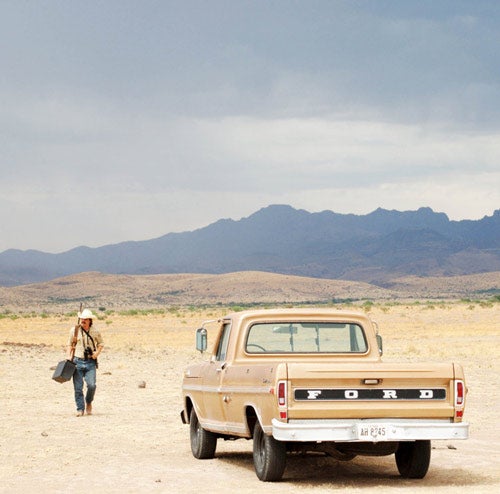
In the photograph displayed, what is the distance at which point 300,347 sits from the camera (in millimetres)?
13438

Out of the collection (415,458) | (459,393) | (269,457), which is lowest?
(415,458)

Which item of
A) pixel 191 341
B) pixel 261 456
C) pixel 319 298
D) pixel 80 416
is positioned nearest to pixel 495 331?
pixel 191 341

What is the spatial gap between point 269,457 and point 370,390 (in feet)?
4.19

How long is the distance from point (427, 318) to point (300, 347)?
55.9 meters

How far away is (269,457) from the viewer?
39.0ft

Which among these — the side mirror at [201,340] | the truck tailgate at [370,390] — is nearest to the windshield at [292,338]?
the side mirror at [201,340]

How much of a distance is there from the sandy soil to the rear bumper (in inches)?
23.7

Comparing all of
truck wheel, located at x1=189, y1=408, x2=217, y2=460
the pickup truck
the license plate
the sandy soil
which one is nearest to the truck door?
the pickup truck

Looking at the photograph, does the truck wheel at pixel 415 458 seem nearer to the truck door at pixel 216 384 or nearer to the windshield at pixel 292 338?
the windshield at pixel 292 338

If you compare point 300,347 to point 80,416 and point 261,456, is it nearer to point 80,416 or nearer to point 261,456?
point 261,456

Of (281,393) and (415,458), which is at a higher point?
(281,393)

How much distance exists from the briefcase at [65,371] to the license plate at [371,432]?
9.10 metres

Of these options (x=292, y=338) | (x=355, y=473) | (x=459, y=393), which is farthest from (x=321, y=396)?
(x=355, y=473)

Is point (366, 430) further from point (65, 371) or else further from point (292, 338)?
point (65, 371)
